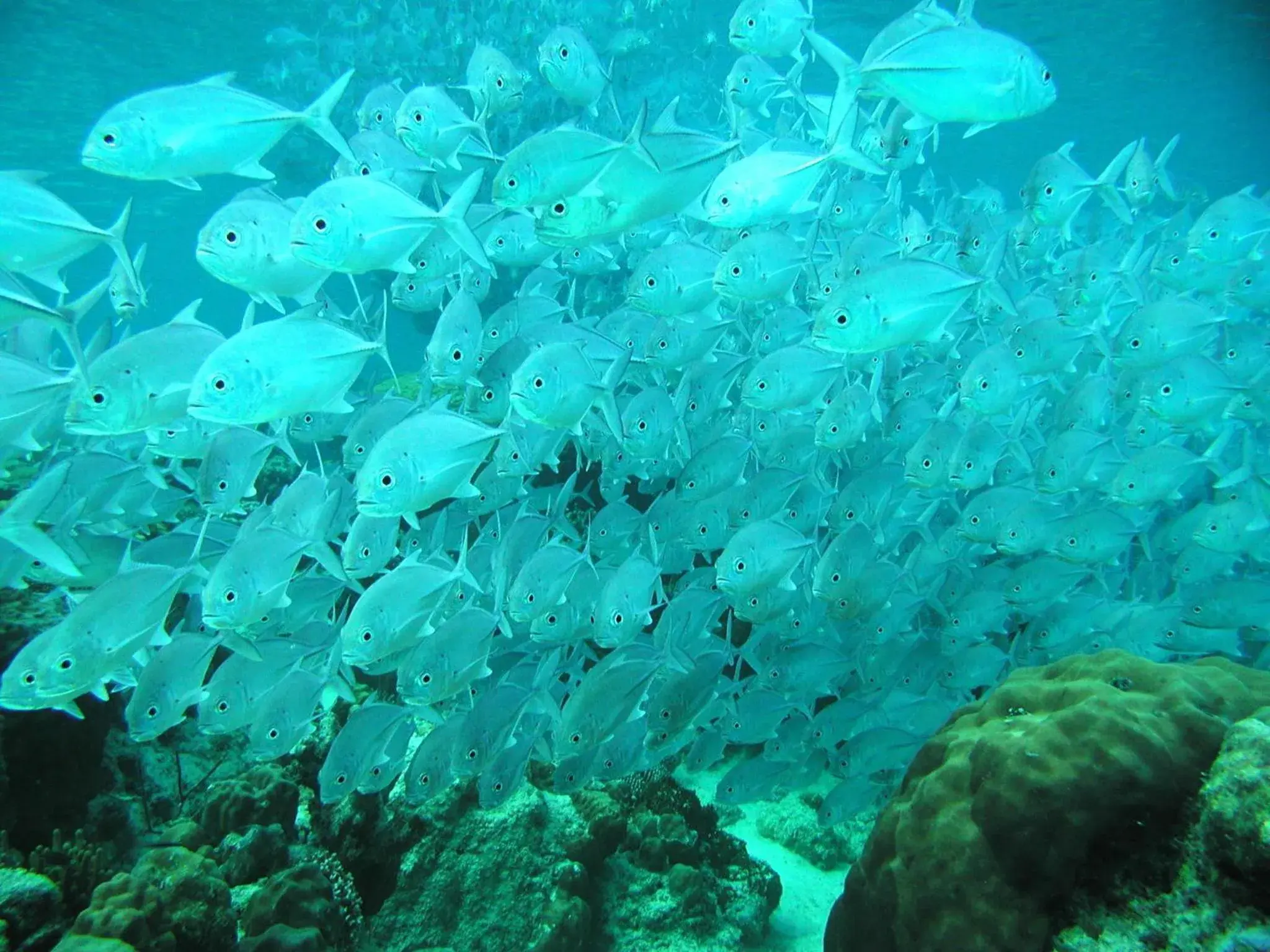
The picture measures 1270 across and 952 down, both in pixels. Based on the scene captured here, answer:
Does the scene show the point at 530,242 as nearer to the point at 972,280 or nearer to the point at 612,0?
the point at 972,280

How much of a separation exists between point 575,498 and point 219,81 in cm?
479

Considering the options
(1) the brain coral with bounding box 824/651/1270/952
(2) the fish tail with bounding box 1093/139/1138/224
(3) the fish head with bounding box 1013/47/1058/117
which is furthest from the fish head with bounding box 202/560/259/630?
(2) the fish tail with bounding box 1093/139/1138/224

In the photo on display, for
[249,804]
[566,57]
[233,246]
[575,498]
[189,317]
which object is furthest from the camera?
[575,498]

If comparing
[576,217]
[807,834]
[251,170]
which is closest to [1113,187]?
[576,217]

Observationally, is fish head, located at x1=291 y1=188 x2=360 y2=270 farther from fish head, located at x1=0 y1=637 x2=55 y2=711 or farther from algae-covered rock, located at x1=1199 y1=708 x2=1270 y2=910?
algae-covered rock, located at x1=1199 y1=708 x2=1270 y2=910

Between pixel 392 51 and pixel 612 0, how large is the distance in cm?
663

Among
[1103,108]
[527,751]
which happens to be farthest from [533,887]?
[1103,108]

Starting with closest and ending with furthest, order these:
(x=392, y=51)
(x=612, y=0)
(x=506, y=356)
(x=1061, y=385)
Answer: (x=506, y=356) → (x=1061, y=385) → (x=392, y=51) → (x=612, y=0)

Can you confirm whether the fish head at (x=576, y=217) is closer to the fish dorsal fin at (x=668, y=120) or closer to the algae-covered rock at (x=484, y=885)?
the fish dorsal fin at (x=668, y=120)

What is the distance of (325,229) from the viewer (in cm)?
340

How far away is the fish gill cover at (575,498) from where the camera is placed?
11.8 ft

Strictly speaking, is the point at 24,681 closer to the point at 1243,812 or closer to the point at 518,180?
the point at 518,180

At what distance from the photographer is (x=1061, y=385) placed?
292 inches

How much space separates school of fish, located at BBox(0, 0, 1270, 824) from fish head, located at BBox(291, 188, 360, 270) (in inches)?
0.6
